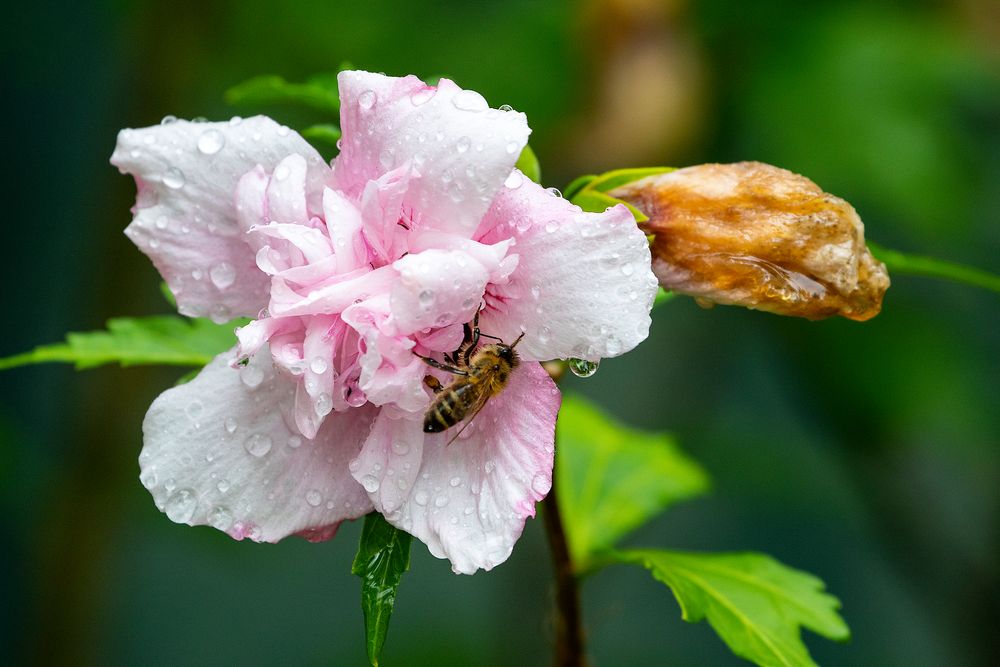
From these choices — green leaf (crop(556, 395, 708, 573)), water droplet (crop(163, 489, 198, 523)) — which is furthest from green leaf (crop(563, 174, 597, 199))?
green leaf (crop(556, 395, 708, 573))

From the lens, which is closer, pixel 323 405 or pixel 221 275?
pixel 323 405

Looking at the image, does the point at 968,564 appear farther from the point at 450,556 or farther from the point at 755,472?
the point at 450,556

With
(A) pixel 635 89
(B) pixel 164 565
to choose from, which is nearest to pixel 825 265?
(A) pixel 635 89

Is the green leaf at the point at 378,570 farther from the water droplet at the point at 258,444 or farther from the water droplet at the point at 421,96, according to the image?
the water droplet at the point at 421,96

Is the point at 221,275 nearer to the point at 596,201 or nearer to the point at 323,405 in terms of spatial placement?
the point at 323,405

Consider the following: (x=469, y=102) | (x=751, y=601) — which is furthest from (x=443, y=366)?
(x=751, y=601)

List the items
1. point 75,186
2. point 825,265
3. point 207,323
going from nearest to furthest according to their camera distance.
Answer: point 825,265
point 207,323
point 75,186

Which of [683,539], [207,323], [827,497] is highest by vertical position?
[207,323]
